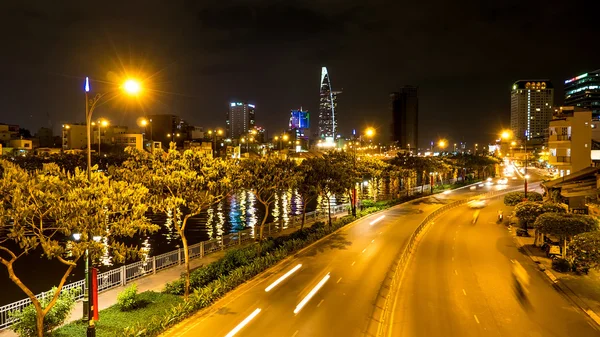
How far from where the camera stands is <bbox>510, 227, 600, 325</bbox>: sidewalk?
18750 millimetres

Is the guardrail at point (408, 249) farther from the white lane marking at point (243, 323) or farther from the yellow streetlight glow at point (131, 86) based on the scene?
the yellow streetlight glow at point (131, 86)

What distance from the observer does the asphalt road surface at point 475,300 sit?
1610cm

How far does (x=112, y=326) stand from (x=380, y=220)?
3053 centimetres

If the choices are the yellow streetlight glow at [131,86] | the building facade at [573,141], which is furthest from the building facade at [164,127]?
the yellow streetlight glow at [131,86]

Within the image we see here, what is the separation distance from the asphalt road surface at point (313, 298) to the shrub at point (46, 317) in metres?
3.79

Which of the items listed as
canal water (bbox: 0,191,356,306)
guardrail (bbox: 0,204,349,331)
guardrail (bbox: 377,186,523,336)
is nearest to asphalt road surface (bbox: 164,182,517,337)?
guardrail (bbox: 377,186,523,336)

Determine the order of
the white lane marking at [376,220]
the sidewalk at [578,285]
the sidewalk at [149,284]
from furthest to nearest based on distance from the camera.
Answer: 1. the white lane marking at [376,220]
2. the sidewalk at [578,285]
3. the sidewalk at [149,284]

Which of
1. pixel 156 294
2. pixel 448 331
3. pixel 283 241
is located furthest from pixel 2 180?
pixel 283 241

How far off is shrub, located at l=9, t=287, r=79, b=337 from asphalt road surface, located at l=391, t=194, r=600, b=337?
12018 mm

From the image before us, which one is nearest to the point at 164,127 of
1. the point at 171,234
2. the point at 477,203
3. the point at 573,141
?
the point at 171,234

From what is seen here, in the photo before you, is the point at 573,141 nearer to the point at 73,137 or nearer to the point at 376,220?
→ the point at 376,220

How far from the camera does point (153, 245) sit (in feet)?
129

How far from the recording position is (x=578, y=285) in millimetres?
21875

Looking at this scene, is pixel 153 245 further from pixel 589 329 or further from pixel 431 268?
pixel 589 329
